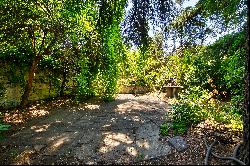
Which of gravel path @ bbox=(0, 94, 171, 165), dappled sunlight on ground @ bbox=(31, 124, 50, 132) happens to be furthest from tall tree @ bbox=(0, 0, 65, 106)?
dappled sunlight on ground @ bbox=(31, 124, 50, 132)

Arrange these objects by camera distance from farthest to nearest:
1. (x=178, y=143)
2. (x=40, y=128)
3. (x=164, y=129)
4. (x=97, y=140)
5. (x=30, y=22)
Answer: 1. (x=30, y=22)
2. (x=40, y=128)
3. (x=164, y=129)
4. (x=97, y=140)
5. (x=178, y=143)

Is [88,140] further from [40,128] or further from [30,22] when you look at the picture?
[30,22]

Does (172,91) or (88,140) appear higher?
(172,91)

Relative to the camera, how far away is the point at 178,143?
5.04 m

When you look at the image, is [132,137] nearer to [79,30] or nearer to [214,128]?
[214,128]

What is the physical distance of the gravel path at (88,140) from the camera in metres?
4.47

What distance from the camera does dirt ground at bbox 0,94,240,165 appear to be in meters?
4.39

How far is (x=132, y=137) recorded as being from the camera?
217 inches

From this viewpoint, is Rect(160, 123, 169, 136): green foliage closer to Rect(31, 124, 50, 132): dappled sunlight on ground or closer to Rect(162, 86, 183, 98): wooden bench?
Rect(31, 124, 50, 132): dappled sunlight on ground

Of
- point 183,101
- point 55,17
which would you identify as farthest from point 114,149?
point 55,17

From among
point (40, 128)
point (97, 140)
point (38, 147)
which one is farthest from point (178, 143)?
point (40, 128)

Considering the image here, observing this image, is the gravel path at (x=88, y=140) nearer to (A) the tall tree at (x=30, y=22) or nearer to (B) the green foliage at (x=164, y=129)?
(B) the green foliage at (x=164, y=129)

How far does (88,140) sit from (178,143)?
1650 millimetres

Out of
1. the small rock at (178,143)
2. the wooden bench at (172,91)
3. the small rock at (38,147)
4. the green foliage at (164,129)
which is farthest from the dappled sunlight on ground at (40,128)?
the wooden bench at (172,91)
